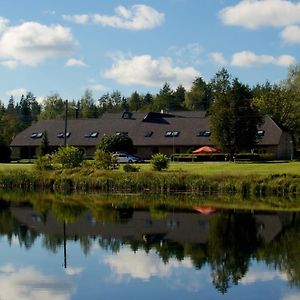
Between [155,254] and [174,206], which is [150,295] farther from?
[174,206]

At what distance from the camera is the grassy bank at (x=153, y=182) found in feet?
149

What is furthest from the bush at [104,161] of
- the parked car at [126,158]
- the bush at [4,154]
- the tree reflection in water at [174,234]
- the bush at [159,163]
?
the bush at [4,154]

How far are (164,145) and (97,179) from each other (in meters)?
28.4

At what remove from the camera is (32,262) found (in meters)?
22.4

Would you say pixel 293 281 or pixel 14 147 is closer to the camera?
pixel 293 281

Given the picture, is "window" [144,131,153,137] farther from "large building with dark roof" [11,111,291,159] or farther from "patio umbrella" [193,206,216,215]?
"patio umbrella" [193,206,216,215]

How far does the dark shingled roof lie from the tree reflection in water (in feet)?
124

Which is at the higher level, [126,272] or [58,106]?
[58,106]

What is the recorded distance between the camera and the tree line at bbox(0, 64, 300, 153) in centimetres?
6294

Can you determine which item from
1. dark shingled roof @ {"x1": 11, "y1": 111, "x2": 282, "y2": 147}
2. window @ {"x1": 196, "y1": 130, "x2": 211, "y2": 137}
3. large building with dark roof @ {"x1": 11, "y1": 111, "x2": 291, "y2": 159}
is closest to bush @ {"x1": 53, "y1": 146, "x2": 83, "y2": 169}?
large building with dark roof @ {"x1": 11, "y1": 111, "x2": 291, "y2": 159}

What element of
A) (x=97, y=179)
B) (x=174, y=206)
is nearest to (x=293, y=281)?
(x=174, y=206)

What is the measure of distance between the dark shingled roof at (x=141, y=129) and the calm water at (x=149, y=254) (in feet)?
132

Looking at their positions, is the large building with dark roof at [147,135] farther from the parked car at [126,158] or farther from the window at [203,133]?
the parked car at [126,158]

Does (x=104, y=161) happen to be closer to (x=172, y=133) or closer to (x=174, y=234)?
(x=174, y=234)
